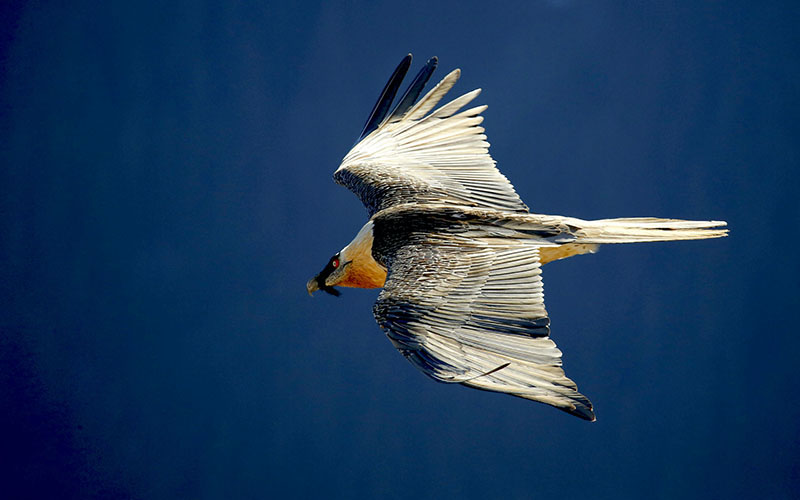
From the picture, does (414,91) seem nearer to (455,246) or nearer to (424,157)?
(424,157)

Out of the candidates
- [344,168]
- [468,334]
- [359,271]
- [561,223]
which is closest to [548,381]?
[468,334]

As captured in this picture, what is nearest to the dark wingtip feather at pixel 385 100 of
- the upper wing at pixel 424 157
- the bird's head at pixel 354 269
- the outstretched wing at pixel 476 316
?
the upper wing at pixel 424 157

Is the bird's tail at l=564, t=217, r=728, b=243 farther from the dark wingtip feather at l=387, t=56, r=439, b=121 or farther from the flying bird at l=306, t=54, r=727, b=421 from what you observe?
the dark wingtip feather at l=387, t=56, r=439, b=121

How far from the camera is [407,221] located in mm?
3502

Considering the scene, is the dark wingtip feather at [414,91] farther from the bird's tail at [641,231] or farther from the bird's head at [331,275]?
the bird's tail at [641,231]

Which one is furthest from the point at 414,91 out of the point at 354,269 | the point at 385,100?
the point at 354,269

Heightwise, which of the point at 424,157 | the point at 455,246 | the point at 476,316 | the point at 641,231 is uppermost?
the point at 424,157

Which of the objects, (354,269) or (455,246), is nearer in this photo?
(455,246)

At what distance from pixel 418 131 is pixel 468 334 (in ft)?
6.70

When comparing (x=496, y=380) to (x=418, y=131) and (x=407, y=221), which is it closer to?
(x=407, y=221)

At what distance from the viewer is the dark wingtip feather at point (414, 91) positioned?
4539 millimetres

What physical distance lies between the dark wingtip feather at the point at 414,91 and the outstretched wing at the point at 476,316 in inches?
Answer: 58.5

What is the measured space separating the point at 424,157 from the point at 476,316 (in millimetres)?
1722

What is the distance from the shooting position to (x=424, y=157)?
4.36 m
